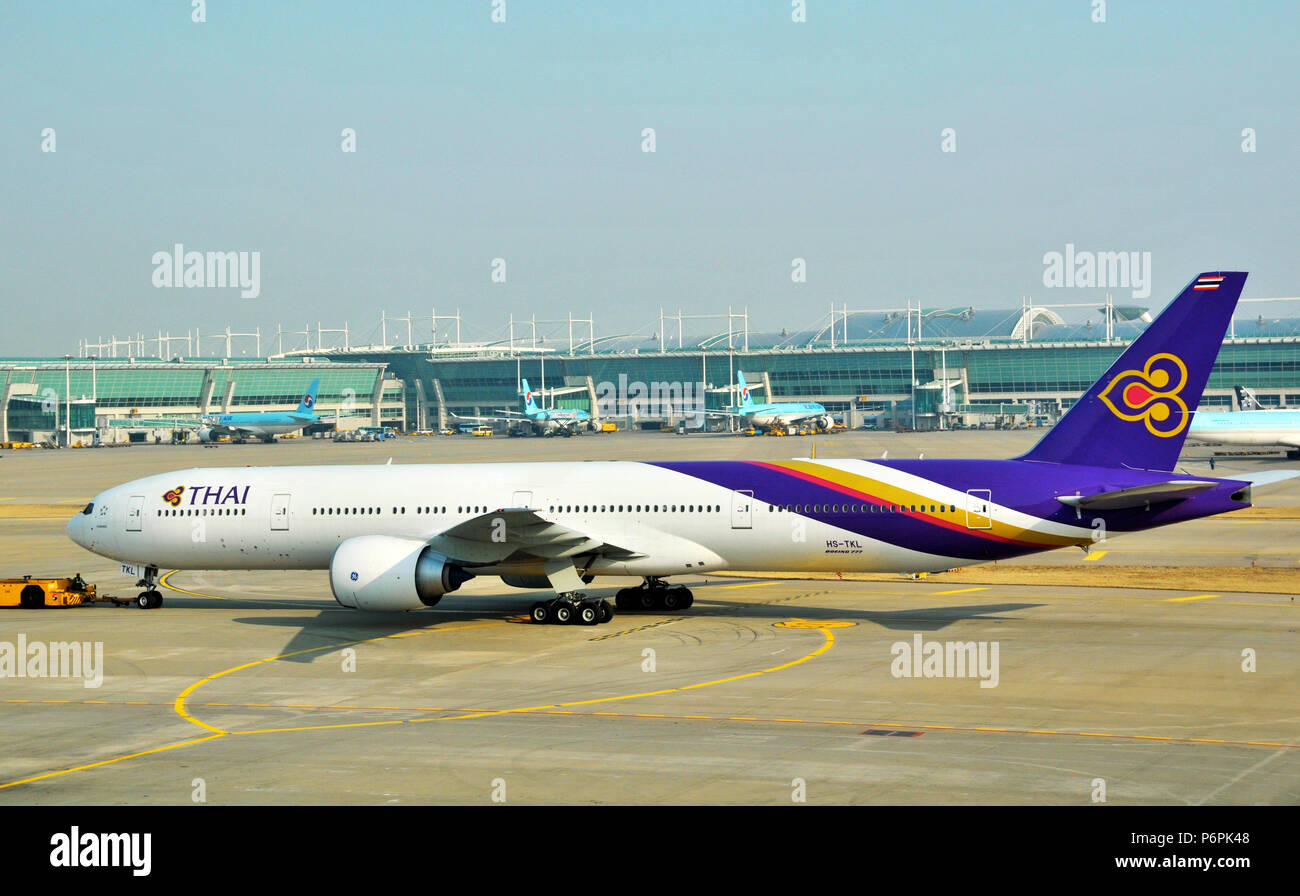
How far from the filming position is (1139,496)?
98.9 ft

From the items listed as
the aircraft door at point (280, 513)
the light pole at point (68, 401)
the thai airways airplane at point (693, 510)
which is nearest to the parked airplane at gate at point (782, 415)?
the light pole at point (68, 401)

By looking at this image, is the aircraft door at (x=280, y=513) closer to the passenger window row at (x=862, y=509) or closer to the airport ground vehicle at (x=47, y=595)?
the airport ground vehicle at (x=47, y=595)

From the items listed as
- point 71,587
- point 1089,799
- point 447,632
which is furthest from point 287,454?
point 1089,799

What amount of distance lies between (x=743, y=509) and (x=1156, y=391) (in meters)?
10.7

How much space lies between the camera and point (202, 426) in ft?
550

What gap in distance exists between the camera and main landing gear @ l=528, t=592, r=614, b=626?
108 ft

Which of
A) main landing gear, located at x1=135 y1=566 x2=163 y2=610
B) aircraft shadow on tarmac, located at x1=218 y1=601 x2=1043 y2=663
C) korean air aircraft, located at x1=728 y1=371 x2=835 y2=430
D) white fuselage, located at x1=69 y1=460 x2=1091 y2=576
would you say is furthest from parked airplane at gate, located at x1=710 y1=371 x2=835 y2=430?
main landing gear, located at x1=135 y1=566 x2=163 y2=610

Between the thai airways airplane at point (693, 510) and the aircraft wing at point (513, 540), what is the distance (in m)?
0.05

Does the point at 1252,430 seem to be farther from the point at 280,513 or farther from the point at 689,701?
the point at 689,701

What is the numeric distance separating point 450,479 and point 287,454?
9362cm

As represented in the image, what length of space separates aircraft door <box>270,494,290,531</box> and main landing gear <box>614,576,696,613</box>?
960 cm

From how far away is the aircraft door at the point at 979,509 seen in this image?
31.5 metres

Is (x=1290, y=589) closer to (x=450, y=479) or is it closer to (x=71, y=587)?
(x=450, y=479)

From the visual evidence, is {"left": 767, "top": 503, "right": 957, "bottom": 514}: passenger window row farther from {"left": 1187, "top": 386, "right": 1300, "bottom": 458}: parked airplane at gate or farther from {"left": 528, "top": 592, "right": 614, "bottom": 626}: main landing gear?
{"left": 1187, "top": 386, "right": 1300, "bottom": 458}: parked airplane at gate
